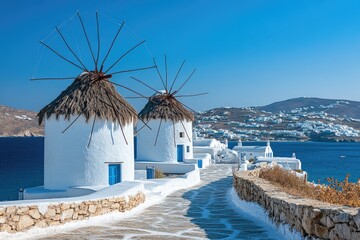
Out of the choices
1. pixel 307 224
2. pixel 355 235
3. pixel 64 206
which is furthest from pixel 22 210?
pixel 355 235

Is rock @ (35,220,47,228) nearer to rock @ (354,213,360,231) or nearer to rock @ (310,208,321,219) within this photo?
rock @ (310,208,321,219)

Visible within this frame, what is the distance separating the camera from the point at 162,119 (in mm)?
24047

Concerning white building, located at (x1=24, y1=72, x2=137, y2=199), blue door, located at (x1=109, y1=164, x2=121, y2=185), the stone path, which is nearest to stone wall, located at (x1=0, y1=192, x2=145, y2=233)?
the stone path

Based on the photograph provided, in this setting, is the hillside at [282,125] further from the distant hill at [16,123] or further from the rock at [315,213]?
the rock at [315,213]

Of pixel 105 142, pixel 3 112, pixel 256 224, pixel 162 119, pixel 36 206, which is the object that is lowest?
pixel 256 224

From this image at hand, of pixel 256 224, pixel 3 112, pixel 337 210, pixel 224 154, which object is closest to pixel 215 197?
pixel 256 224

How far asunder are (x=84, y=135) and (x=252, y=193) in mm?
6399

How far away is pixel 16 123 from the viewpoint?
14175 centimetres

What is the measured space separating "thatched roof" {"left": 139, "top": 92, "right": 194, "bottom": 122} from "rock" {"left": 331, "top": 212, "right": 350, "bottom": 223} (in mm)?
18893

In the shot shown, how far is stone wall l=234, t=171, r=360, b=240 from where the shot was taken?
511cm

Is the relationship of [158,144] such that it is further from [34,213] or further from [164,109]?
[34,213]

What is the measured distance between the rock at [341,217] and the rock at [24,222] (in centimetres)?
495

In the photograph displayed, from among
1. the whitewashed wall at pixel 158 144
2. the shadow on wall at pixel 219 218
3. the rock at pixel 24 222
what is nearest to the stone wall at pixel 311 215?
the shadow on wall at pixel 219 218

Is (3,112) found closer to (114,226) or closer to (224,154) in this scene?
(224,154)
